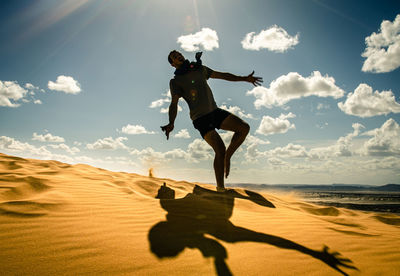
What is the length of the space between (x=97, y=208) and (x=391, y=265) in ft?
6.82

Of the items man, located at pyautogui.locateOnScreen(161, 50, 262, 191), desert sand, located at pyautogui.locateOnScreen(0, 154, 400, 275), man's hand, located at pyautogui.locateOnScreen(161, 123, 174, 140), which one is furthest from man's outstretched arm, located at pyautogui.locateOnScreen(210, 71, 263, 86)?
desert sand, located at pyautogui.locateOnScreen(0, 154, 400, 275)

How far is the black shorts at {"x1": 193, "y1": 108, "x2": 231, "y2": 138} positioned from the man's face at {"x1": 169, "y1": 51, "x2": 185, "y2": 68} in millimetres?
999

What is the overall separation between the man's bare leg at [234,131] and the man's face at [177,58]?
1.22 meters

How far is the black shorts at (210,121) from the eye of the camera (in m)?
3.49

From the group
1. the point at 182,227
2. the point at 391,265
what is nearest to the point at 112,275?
the point at 182,227

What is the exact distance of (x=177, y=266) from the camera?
1.10m

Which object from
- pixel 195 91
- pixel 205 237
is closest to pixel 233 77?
pixel 195 91

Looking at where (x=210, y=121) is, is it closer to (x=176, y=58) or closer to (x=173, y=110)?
(x=173, y=110)

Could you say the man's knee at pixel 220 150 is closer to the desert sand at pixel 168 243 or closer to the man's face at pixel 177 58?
the desert sand at pixel 168 243

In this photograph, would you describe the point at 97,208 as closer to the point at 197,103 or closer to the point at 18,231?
the point at 18,231

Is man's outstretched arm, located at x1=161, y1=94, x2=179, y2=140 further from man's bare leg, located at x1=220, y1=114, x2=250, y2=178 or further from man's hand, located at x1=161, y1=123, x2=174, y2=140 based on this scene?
man's bare leg, located at x1=220, y1=114, x2=250, y2=178

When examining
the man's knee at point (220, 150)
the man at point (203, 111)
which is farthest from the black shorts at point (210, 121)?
the man's knee at point (220, 150)

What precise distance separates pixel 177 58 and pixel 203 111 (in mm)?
1017

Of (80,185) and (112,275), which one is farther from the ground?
(80,185)
